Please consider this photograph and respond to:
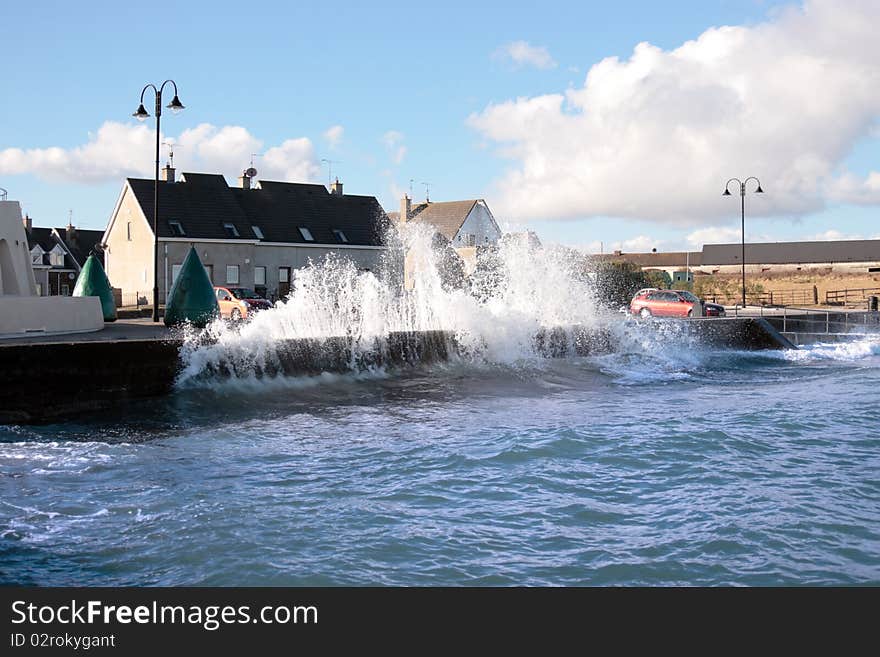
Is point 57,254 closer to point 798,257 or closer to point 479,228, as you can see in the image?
point 479,228

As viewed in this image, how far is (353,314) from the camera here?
79.4 feet

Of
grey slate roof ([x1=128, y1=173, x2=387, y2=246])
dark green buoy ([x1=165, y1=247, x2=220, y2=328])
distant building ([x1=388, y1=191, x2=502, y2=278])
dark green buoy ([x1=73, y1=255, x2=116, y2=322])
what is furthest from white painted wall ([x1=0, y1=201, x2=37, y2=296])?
distant building ([x1=388, y1=191, x2=502, y2=278])

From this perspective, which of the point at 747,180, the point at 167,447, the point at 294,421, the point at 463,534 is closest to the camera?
the point at 463,534

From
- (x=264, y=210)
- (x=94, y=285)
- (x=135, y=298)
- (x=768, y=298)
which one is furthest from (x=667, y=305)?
(x=768, y=298)

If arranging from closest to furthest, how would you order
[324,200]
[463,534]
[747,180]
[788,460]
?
[463,534]
[788,460]
[747,180]
[324,200]

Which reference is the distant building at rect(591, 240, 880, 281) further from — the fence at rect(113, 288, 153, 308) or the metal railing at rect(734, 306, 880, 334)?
the fence at rect(113, 288, 153, 308)

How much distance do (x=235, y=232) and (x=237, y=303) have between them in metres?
19.1

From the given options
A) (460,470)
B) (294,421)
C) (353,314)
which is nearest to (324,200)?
(353,314)

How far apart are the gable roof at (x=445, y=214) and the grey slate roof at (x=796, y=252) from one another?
174 ft

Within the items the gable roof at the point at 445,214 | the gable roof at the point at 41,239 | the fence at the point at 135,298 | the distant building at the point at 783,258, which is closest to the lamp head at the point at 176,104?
the fence at the point at 135,298

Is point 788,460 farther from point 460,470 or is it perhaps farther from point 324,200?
point 324,200

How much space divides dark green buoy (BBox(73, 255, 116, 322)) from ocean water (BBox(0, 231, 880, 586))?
407 inches

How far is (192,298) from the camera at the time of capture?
22.7m
